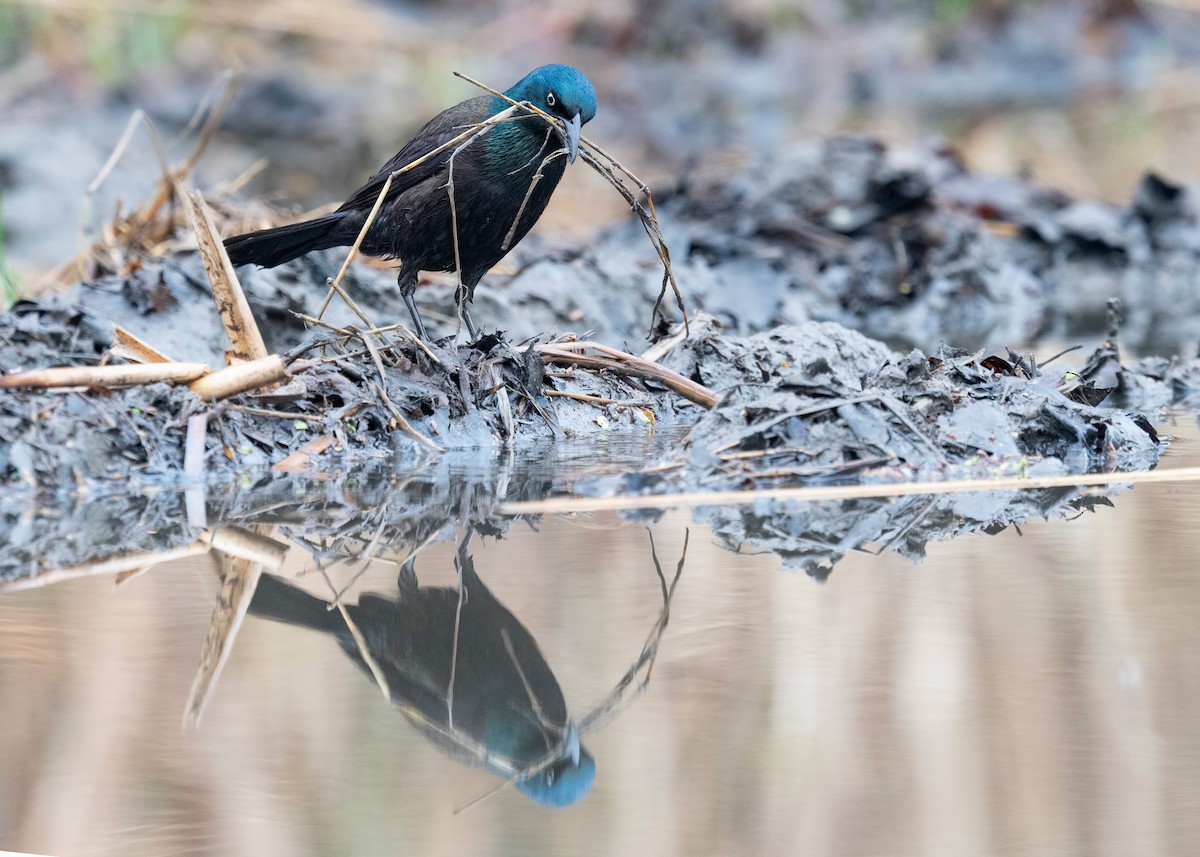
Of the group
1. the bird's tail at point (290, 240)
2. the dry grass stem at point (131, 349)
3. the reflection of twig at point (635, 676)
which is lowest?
the reflection of twig at point (635, 676)

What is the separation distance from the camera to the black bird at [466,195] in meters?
4.30

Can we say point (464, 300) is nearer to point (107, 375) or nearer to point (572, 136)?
point (572, 136)

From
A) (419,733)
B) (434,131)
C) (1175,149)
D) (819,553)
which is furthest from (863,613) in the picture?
(1175,149)

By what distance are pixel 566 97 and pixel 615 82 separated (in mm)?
14429

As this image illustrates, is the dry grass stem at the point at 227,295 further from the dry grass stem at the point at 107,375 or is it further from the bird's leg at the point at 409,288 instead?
the bird's leg at the point at 409,288

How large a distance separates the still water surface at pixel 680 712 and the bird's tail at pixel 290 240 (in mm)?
1784

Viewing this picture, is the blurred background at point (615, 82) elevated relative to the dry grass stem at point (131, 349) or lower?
elevated

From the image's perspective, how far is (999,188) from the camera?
8758mm

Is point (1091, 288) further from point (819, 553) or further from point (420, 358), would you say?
point (819, 553)

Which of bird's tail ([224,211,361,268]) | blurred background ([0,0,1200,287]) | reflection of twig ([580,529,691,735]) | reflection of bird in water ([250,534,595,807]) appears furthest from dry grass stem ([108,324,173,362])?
blurred background ([0,0,1200,287])

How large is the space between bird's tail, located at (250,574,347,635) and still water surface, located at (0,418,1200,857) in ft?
0.12

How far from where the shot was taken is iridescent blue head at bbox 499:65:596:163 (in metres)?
4.21

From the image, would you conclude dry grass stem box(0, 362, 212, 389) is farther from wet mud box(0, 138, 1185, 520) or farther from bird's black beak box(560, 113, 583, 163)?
bird's black beak box(560, 113, 583, 163)

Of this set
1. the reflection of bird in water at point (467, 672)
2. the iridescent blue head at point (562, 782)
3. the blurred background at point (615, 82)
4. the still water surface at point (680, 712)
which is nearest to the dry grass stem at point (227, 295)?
the still water surface at point (680, 712)
